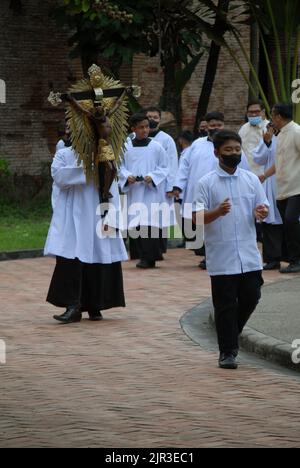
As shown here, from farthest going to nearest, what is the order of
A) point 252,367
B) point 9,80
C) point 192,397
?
point 9,80
point 252,367
point 192,397

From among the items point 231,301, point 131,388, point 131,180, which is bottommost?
point 131,388

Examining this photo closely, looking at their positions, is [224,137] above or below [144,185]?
above

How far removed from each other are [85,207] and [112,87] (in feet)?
3.93

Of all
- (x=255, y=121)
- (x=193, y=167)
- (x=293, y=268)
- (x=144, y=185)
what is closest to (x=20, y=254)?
(x=144, y=185)

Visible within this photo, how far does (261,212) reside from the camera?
10898 millimetres

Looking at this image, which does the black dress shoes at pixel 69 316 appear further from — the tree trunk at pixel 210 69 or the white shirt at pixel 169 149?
the tree trunk at pixel 210 69

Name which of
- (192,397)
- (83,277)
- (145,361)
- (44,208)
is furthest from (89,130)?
(44,208)

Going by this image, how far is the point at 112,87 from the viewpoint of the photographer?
13719 mm

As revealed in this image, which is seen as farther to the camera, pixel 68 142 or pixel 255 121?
pixel 255 121

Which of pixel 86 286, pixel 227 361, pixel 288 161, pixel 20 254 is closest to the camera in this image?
pixel 227 361

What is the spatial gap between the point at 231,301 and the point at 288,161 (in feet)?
21.9

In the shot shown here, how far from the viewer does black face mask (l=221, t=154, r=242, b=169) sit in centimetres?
1084

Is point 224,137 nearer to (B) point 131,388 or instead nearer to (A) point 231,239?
(A) point 231,239
